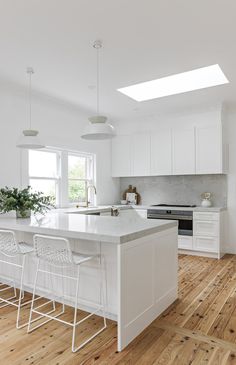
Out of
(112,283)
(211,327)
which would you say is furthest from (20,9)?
(211,327)

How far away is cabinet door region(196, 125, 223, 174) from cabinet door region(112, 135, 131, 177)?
1.57 metres

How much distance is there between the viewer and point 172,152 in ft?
17.7

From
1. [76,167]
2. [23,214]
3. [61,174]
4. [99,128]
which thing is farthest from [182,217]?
[99,128]

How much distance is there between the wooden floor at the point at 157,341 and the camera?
6.66ft

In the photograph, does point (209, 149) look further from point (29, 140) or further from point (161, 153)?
point (29, 140)

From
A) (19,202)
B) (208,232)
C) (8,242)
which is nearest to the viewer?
(8,242)

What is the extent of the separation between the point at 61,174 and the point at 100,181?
1133mm

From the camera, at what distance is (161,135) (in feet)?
18.2

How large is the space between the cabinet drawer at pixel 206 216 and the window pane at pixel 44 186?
2.64 m

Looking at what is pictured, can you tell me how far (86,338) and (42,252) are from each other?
32.6 inches

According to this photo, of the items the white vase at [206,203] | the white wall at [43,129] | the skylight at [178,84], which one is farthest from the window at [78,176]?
the white vase at [206,203]

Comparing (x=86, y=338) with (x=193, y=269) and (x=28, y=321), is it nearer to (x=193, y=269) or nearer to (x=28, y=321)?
(x=28, y=321)

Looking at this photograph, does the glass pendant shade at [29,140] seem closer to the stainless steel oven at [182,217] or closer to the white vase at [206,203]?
the stainless steel oven at [182,217]

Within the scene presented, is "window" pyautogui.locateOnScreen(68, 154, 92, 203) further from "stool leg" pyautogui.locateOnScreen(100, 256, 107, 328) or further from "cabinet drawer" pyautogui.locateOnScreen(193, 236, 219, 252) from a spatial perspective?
"stool leg" pyautogui.locateOnScreen(100, 256, 107, 328)
